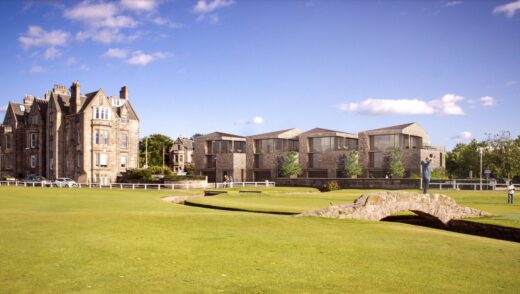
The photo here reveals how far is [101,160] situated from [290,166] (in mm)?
34790

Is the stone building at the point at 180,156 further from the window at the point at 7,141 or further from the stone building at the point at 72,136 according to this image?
the window at the point at 7,141

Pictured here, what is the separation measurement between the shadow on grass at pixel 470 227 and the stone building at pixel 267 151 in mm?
63804

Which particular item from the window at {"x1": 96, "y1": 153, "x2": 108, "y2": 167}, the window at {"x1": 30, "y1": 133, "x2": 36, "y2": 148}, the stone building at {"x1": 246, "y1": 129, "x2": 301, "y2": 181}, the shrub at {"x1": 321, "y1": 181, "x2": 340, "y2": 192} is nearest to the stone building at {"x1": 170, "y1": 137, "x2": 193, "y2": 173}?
the stone building at {"x1": 246, "y1": 129, "x2": 301, "y2": 181}

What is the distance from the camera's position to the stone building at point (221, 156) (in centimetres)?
9325

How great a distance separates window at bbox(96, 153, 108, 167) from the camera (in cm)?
7193

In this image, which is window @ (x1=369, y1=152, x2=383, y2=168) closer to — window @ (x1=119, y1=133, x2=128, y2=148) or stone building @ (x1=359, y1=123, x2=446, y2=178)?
stone building @ (x1=359, y1=123, x2=446, y2=178)

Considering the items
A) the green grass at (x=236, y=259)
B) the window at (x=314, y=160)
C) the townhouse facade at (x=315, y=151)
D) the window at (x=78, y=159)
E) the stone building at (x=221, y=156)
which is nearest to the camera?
the green grass at (x=236, y=259)

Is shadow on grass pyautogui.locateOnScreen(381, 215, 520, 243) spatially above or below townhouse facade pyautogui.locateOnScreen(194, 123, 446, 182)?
below

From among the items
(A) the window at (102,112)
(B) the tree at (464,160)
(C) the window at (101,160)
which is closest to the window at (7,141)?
(A) the window at (102,112)

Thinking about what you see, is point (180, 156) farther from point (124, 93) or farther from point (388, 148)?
point (388, 148)

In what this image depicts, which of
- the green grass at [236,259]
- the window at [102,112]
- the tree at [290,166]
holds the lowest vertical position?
the green grass at [236,259]

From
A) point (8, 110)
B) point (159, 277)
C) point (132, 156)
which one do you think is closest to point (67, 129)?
point (132, 156)

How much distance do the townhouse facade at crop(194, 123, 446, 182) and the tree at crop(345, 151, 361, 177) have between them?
2129mm

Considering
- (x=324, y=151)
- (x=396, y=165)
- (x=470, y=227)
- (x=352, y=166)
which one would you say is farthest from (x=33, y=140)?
(x=470, y=227)
